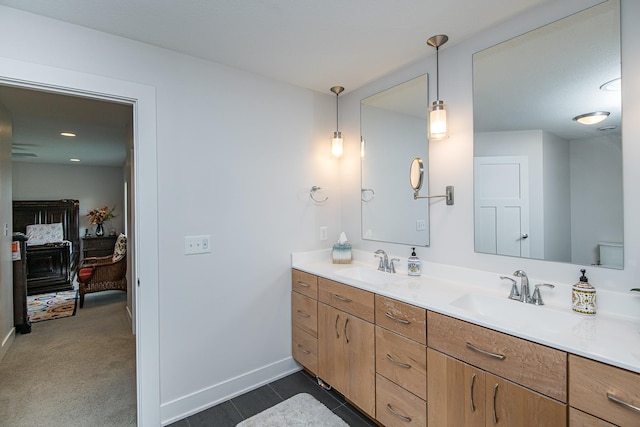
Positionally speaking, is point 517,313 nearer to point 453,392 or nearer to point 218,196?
point 453,392

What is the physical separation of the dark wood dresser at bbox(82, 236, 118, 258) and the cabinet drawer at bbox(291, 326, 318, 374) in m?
6.15

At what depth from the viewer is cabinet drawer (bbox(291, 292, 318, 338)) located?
2.27 m

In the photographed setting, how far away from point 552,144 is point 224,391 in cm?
260

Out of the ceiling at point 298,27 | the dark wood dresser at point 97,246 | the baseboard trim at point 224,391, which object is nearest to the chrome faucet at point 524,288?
the ceiling at point 298,27

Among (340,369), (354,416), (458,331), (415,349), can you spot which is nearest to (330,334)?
(340,369)

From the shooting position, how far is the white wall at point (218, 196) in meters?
1.81

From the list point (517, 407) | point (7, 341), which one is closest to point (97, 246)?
point (7, 341)

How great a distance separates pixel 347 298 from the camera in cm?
197

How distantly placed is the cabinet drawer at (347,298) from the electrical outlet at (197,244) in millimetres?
848

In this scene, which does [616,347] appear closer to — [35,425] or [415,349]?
[415,349]

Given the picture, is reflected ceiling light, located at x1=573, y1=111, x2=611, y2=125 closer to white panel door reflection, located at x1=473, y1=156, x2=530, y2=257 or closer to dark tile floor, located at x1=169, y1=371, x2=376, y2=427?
white panel door reflection, located at x1=473, y1=156, x2=530, y2=257

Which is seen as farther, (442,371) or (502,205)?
(502,205)

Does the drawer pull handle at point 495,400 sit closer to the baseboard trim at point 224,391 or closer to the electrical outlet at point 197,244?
the baseboard trim at point 224,391

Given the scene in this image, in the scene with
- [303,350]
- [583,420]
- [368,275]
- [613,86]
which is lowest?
[303,350]
